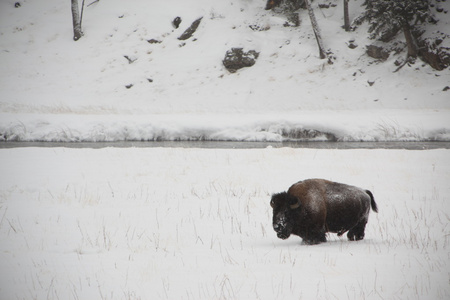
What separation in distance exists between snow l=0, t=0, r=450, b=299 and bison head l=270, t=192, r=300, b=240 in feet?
0.78

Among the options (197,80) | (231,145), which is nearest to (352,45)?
(197,80)

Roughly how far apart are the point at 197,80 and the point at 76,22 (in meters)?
15.3

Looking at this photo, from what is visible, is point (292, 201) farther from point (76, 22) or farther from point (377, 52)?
point (76, 22)

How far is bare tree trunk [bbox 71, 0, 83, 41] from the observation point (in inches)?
1400

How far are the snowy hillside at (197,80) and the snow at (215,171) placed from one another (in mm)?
146

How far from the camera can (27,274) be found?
144 inches

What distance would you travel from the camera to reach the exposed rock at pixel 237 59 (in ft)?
107

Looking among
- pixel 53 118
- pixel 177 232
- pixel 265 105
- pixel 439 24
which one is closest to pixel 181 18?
pixel 265 105

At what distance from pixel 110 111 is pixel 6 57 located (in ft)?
61.0

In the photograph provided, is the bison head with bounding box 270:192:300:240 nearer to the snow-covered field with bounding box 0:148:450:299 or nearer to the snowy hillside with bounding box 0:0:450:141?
the snow-covered field with bounding box 0:148:450:299

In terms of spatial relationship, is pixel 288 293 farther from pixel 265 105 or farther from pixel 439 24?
pixel 439 24

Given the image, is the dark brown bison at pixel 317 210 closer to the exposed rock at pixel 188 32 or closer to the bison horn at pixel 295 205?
the bison horn at pixel 295 205

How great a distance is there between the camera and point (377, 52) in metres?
29.0

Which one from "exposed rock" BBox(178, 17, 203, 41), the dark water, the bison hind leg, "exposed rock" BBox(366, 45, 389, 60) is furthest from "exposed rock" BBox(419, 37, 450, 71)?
the bison hind leg
